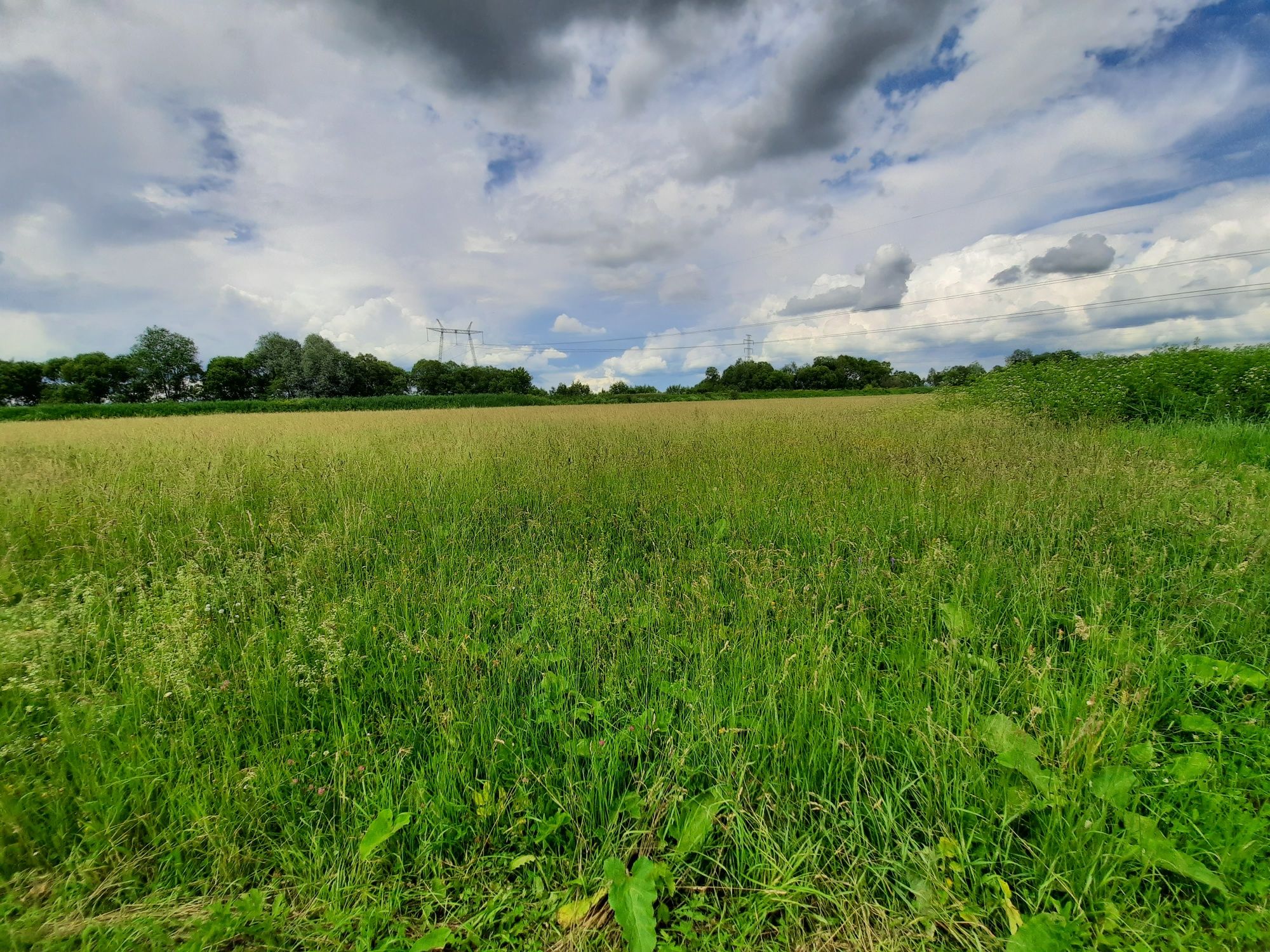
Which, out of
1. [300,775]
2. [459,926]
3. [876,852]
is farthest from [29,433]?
[876,852]

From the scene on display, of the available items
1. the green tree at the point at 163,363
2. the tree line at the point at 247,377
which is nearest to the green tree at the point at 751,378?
the tree line at the point at 247,377

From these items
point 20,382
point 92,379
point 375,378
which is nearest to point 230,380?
point 92,379

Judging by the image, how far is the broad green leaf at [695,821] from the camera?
1.61 m

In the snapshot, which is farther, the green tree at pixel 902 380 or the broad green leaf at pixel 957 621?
the green tree at pixel 902 380

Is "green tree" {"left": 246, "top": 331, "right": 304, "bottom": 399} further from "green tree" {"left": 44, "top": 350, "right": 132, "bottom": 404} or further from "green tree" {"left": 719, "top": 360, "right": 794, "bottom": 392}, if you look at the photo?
"green tree" {"left": 719, "top": 360, "right": 794, "bottom": 392}

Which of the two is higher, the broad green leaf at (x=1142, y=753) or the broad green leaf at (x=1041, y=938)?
the broad green leaf at (x=1142, y=753)

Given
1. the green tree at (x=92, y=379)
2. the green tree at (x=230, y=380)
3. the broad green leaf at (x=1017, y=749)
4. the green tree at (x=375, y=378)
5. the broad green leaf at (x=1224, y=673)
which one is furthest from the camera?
the green tree at (x=375, y=378)

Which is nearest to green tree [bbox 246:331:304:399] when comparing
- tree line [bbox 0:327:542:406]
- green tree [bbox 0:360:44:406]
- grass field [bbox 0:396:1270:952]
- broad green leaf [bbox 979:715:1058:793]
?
tree line [bbox 0:327:542:406]

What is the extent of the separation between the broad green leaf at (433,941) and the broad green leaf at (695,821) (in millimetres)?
766

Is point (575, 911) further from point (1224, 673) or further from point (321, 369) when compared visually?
point (321, 369)

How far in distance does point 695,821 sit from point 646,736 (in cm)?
40

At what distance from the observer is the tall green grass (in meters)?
10.6

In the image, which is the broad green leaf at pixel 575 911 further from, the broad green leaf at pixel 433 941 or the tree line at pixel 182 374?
the tree line at pixel 182 374

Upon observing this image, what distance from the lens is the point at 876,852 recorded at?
164cm
